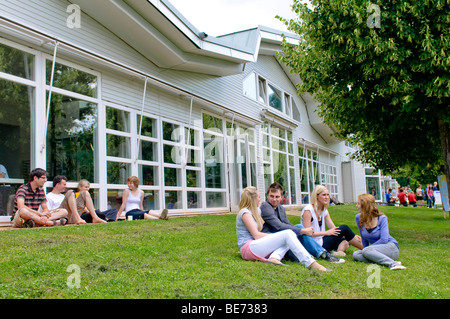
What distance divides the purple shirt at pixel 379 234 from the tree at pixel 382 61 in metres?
3.54

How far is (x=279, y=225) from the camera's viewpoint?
6043 mm

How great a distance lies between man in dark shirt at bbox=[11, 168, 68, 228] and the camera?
288 inches

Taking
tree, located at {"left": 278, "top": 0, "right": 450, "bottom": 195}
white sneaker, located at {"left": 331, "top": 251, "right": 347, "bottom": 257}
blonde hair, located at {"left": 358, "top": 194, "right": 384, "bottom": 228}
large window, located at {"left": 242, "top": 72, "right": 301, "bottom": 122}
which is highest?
large window, located at {"left": 242, "top": 72, "right": 301, "bottom": 122}

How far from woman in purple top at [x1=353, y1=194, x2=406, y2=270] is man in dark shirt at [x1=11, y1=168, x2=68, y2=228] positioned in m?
5.31

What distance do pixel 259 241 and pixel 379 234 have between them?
1873mm

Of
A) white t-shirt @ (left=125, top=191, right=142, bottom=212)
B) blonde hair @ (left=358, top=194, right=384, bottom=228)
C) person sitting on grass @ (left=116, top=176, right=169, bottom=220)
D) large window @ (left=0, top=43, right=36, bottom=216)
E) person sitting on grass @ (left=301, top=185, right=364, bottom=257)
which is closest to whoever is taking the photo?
blonde hair @ (left=358, top=194, right=384, bottom=228)

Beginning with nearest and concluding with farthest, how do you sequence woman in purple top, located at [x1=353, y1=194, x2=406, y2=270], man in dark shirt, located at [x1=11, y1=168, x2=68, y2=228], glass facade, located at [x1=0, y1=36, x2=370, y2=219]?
woman in purple top, located at [x1=353, y1=194, x2=406, y2=270] → man in dark shirt, located at [x1=11, y1=168, x2=68, y2=228] → glass facade, located at [x1=0, y1=36, x2=370, y2=219]

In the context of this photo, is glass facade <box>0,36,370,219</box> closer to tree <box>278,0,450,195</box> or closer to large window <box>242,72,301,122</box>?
large window <box>242,72,301,122</box>

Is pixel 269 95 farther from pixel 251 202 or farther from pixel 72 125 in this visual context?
pixel 251 202

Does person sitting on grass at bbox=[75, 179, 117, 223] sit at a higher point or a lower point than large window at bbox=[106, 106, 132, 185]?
lower

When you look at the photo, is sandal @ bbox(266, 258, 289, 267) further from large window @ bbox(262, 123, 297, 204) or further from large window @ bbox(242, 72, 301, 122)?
large window @ bbox(262, 123, 297, 204)

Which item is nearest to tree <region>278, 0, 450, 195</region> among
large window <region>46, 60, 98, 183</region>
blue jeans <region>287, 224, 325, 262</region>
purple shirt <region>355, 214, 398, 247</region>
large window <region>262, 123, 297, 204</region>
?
purple shirt <region>355, 214, 398, 247</region>

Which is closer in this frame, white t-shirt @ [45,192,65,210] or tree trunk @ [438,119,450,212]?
white t-shirt @ [45,192,65,210]
